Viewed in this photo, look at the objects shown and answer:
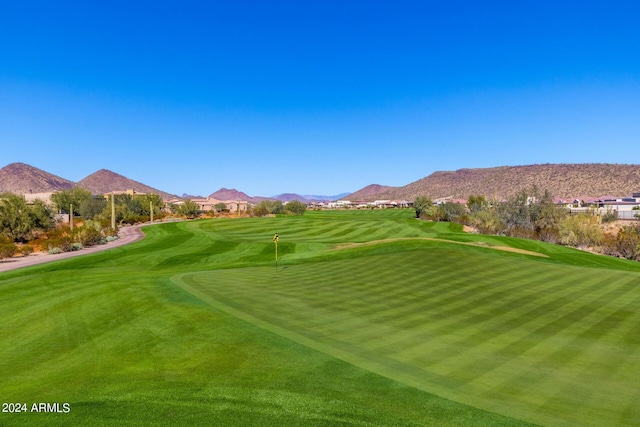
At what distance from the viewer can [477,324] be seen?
12.0 m

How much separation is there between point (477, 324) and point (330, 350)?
5.54 metres

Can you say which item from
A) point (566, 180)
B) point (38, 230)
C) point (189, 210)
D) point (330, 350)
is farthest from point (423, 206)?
point (566, 180)

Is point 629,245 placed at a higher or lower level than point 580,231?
lower

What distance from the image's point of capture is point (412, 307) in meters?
13.9

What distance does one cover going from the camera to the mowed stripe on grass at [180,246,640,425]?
24.5ft

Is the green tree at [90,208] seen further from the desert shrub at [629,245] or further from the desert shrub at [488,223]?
the desert shrub at [629,245]

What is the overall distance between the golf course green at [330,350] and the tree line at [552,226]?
29.2 meters

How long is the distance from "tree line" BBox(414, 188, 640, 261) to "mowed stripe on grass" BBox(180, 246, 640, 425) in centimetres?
2758

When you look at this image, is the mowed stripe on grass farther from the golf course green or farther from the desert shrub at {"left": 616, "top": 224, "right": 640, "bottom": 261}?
the desert shrub at {"left": 616, "top": 224, "right": 640, "bottom": 261}

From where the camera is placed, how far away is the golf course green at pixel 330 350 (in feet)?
20.9

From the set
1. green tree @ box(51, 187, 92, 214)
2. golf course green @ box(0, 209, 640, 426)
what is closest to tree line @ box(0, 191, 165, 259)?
green tree @ box(51, 187, 92, 214)

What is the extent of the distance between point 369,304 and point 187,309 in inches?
265

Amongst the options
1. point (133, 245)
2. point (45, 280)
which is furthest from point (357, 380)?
point (133, 245)

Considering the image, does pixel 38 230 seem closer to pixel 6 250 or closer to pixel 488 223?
pixel 6 250
